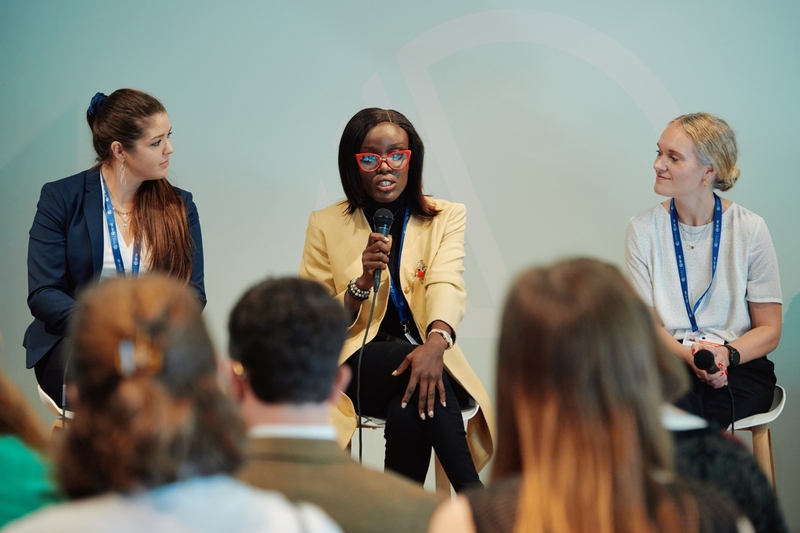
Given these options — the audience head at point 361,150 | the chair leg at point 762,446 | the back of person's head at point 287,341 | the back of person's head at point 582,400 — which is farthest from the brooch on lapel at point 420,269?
the back of person's head at point 582,400

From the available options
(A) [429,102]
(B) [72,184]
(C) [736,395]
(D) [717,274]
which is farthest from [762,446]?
(B) [72,184]

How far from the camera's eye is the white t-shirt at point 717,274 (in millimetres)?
3115

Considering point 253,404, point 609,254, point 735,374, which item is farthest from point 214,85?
point 253,404

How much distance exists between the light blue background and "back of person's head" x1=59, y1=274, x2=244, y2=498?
286 centimetres

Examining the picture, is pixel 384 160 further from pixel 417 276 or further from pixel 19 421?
pixel 19 421

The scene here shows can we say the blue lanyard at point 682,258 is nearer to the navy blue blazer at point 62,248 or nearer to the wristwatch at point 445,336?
the wristwatch at point 445,336

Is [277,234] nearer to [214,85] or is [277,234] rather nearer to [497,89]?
[214,85]

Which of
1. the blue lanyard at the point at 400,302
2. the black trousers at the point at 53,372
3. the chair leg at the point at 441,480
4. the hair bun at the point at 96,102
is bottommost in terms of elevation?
the chair leg at the point at 441,480

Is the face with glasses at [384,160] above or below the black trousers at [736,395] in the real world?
above

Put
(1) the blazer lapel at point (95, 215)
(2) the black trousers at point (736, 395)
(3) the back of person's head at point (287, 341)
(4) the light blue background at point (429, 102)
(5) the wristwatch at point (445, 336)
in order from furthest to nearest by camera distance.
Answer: (4) the light blue background at point (429, 102) → (1) the blazer lapel at point (95, 215) → (2) the black trousers at point (736, 395) → (5) the wristwatch at point (445, 336) → (3) the back of person's head at point (287, 341)

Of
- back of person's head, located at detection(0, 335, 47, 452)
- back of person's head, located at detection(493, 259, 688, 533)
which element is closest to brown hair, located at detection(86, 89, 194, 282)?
back of person's head, located at detection(0, 335, 47, 452)

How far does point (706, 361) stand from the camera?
2871mm

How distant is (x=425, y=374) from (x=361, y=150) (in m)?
0.86

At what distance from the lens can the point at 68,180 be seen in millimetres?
3127
